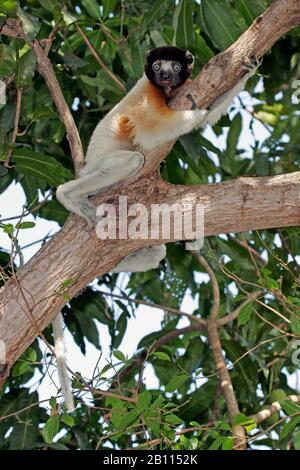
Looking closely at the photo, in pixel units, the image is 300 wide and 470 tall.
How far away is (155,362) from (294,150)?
2.18 m

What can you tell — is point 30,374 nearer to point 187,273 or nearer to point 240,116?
point 187,273

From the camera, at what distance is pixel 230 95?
17.7 feet

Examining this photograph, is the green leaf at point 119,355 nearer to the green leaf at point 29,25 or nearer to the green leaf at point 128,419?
the green leaf at point 128,419

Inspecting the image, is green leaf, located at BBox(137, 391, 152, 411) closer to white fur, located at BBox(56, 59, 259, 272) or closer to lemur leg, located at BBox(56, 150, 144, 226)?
white fur, located at BBox(56, 59, 259, 272)

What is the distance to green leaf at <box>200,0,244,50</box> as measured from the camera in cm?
567

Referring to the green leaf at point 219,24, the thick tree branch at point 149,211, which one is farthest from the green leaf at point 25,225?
the green leaf at point 219,24

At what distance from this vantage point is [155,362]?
22.8 feet

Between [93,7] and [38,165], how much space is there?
1839mm

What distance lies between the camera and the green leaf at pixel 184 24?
578 centimetres

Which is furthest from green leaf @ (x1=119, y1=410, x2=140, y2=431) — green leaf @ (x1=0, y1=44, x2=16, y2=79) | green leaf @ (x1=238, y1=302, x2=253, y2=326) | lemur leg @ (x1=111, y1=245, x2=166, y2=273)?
green leaf @ (x1=0, y1=44, x2=16, y2=79)

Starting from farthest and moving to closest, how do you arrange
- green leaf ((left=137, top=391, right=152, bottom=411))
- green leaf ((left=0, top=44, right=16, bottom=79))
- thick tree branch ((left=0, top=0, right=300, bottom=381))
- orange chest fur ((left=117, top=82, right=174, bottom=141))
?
1. orange chest fur ((left=117, top=82, right=174, bottom=141))
2. green leaf ((left=0, top=44, right=16, bottom=79))
3. thick tree branch ((left=0, top=0, right=300, bottom=381))
4. green leaf ((left=137, top=391, right=152, bottom=411))

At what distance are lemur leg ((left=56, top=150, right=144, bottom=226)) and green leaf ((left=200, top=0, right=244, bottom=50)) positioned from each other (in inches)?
42.7

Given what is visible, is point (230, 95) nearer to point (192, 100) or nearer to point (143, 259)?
point (192, 100)

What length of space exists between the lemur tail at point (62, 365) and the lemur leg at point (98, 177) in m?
0.72
